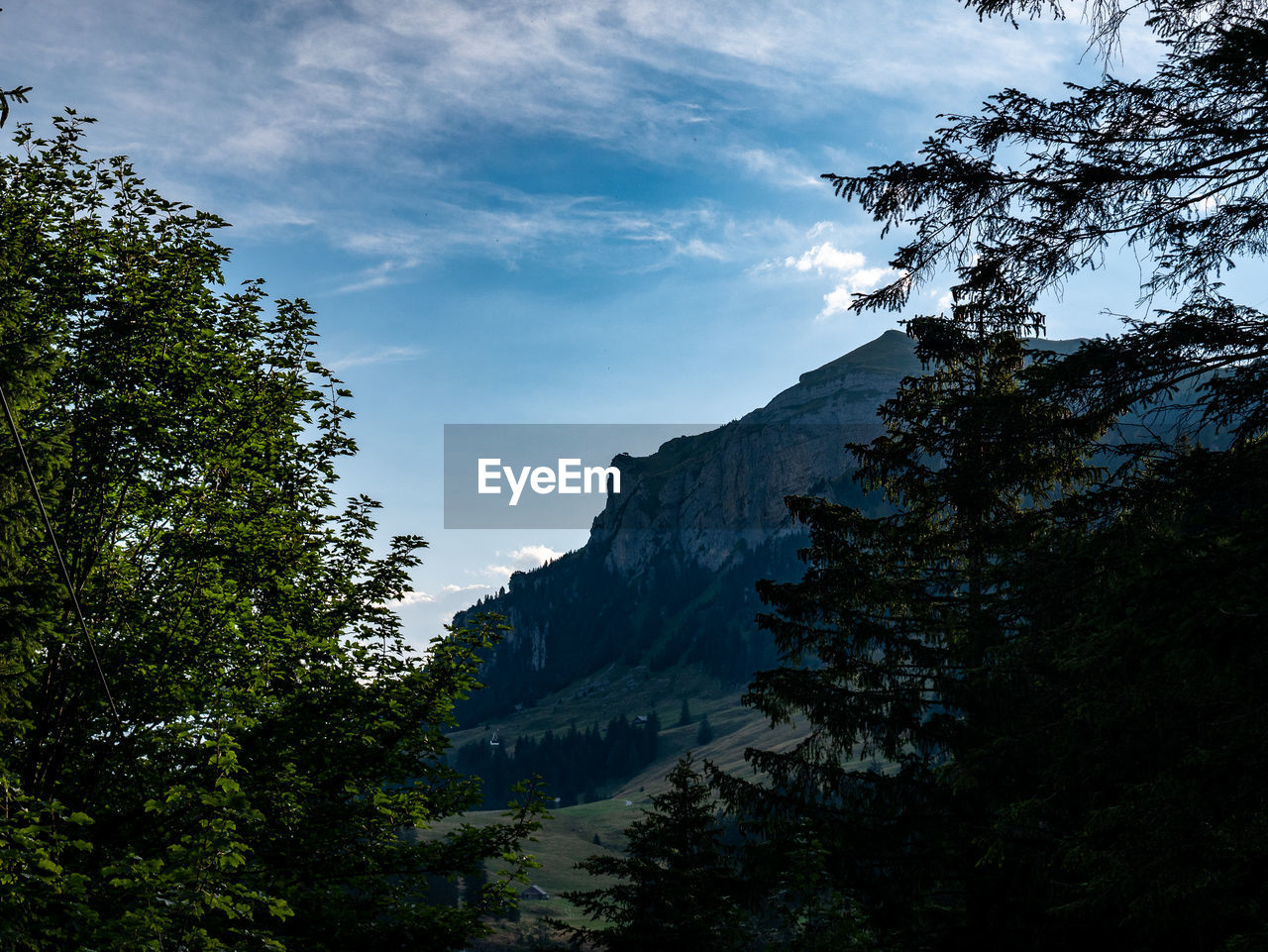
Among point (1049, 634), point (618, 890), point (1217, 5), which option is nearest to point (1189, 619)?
point (1049, 634)

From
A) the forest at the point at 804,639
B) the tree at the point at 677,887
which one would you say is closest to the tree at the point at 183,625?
the forest at the point at 804,639

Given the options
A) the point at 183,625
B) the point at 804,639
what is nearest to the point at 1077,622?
the point at 804,639

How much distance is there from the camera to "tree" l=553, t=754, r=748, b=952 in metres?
16.4

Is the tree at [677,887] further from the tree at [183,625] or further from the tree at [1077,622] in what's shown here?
the tree at [183,625]

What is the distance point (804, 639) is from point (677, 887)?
5377mm

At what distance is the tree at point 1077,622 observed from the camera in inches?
277

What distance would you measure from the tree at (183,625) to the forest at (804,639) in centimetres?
7

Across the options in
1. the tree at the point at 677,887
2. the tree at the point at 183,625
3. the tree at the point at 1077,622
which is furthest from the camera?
the tree at the point at 677,887

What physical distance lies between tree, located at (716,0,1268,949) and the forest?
5cm

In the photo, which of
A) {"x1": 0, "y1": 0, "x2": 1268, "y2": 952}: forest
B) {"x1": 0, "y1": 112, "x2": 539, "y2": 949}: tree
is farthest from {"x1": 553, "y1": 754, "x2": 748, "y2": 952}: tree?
{"x1": 0, "y1": 112, "x2": 539, "y2": 949}: tree

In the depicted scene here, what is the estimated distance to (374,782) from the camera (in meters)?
13.0

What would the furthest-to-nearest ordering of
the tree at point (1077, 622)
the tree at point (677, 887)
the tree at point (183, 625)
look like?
the tree at point (677, 887), the tree at point (183, 625), the tree at point (1077, 622)

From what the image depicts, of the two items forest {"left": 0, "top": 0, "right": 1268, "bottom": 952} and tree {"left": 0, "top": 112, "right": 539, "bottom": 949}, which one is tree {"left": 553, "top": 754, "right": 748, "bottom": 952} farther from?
tree {"left": 0, "top": 112, "right": 539, "bottom": 949}

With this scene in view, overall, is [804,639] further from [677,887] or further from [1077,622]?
[1077,622]
